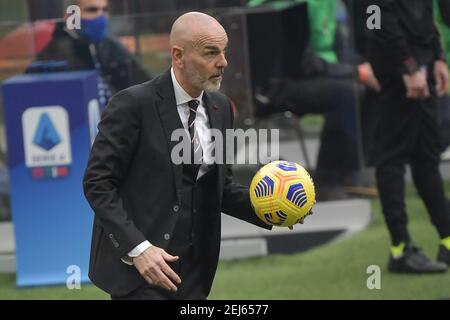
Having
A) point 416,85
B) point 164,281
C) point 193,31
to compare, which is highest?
point 193,31

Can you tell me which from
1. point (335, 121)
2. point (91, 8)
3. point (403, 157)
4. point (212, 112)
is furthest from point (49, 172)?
point (212, 112)

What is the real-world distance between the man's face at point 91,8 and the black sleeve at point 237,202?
3442 mm

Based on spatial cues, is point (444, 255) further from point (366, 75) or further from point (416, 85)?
point (366, 75)

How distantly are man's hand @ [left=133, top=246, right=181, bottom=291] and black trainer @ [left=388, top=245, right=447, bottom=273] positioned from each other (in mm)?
3364

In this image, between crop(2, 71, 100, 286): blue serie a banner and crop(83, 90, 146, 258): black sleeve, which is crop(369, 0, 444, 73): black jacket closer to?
crop(2, 71, 100, 286): blue serie a banner

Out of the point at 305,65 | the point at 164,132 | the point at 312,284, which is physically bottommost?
the point at 312,284

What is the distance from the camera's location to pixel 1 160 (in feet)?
28.7

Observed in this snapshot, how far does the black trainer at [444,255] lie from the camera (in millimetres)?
7496

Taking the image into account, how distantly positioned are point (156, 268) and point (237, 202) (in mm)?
692

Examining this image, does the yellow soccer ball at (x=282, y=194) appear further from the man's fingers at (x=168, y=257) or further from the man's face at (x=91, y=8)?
the man's face at (x=91, y=8)

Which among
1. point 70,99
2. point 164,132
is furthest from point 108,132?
point 70,99

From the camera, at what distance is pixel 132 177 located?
4.48m

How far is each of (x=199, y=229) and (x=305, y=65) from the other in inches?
178
